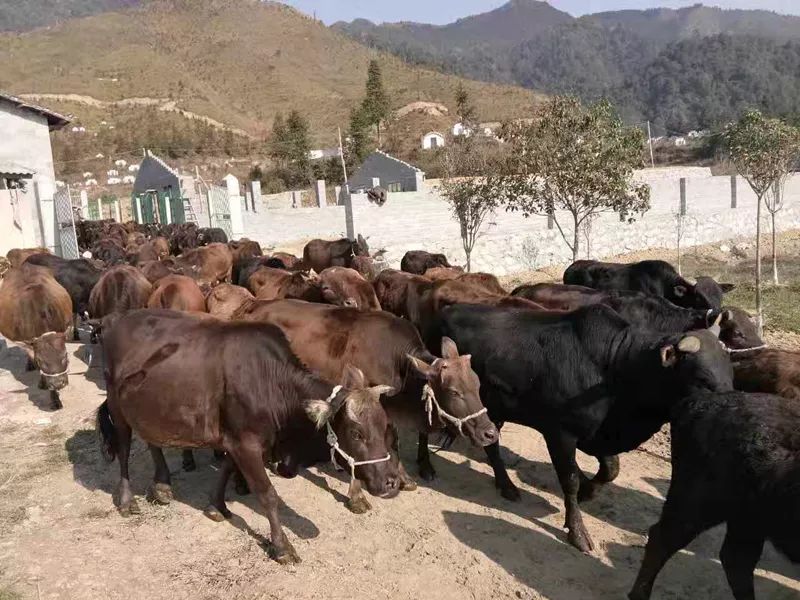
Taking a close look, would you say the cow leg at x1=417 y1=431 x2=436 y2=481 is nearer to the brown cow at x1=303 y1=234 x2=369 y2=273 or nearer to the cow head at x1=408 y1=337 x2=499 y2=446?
the cow head at x1=408 y1=337 x2=499 y2=446

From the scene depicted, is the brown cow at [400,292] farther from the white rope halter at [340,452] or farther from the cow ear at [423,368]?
the white rope halter at [340,452]

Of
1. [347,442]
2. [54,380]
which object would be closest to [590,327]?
[347,442]

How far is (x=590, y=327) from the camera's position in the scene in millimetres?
5367

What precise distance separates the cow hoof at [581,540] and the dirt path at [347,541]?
2.4 inches

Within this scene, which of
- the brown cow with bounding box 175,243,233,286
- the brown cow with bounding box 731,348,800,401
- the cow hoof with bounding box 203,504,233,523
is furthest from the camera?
the brown cow with bounding box 175,243,233,286

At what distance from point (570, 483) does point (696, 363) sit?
1.29m

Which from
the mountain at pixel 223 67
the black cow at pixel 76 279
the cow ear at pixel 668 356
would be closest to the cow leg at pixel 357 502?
the cow ear at pixel 668 356

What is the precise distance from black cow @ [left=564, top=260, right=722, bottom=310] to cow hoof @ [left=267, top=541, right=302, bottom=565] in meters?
5.80

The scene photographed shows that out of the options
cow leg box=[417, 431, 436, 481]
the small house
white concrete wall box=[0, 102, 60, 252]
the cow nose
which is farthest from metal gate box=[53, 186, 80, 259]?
the cow nose

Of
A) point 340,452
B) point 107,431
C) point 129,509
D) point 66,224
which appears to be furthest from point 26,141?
point 340,452

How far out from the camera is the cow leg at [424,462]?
20.7 feet

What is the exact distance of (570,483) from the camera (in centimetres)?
516

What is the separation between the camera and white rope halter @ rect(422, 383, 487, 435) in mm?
5121

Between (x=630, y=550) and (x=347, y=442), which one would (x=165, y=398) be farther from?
(x=630, y=550)
